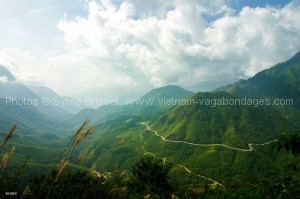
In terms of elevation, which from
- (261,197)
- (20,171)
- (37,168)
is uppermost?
(20,171)

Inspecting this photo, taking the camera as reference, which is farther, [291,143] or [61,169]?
[291,143]

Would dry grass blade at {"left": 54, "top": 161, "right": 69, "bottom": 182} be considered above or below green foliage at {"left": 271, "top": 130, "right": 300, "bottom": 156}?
below

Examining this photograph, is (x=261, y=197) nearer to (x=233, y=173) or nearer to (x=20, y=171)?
(x=20, y=171)

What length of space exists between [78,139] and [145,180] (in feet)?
107

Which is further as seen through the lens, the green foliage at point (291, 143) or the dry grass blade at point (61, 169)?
the green foliage at point (291, 143)

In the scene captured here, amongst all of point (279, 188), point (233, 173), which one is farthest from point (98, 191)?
point (233, 173)

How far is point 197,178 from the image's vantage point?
147000 mm

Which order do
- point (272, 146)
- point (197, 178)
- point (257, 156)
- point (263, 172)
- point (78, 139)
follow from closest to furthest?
point (78, 139) < point (272, 146) < point (197, 178) < point (263, 172) < point (257, 156)

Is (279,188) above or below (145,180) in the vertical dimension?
above

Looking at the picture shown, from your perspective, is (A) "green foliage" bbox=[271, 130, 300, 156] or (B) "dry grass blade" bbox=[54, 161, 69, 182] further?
(A) "green foliage" bbox=[271, 130, 300, 156]

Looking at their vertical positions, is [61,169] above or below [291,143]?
below

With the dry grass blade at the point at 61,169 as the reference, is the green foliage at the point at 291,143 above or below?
above

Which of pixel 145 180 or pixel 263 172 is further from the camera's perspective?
pixel 263 172

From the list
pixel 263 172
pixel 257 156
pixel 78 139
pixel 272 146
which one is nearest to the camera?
pixel 78 139
